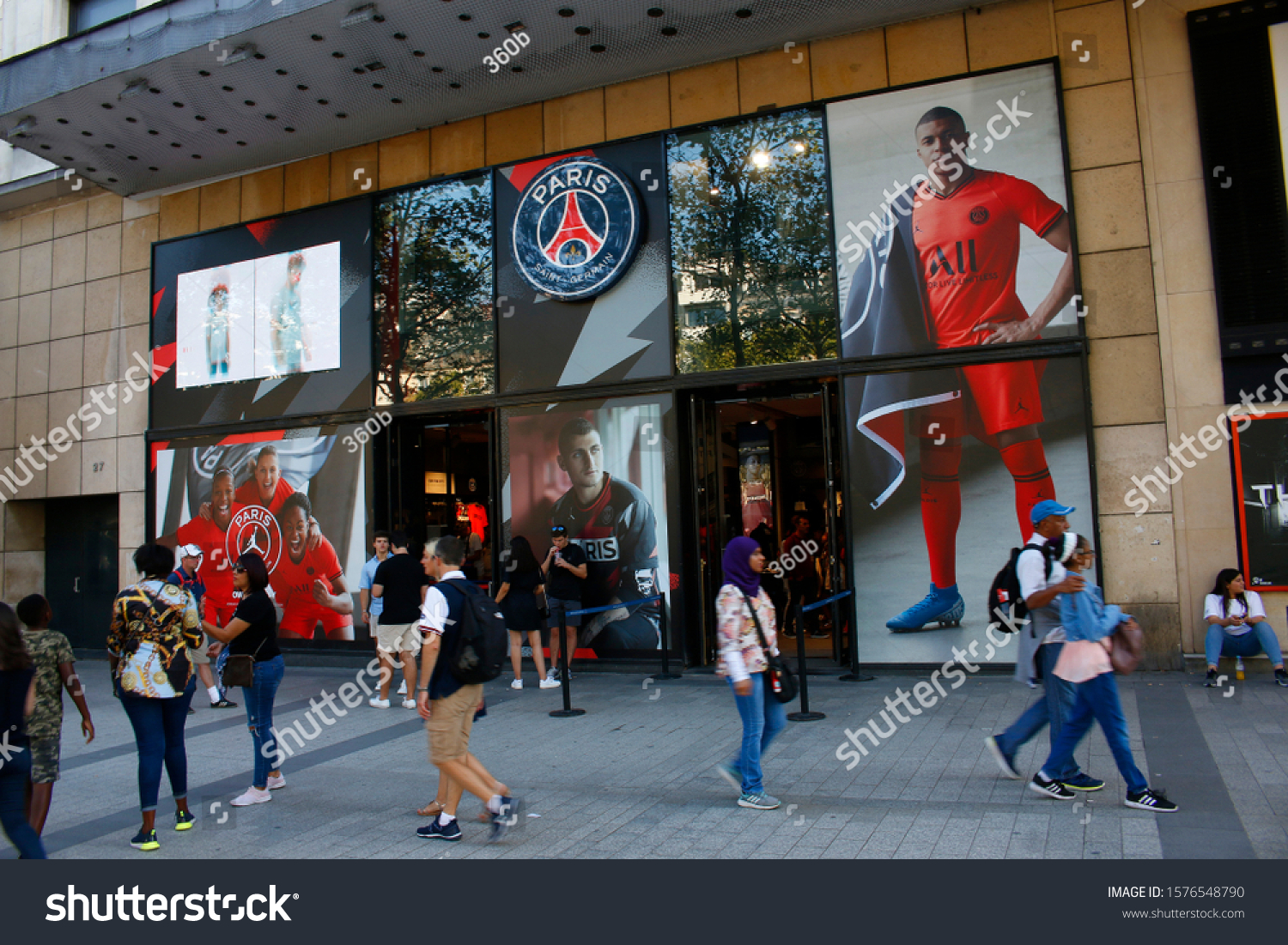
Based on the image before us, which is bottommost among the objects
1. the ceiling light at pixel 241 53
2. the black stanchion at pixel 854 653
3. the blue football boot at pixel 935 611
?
the black stanchion at pixel 854 653

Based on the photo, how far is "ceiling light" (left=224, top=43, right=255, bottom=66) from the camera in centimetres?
1092

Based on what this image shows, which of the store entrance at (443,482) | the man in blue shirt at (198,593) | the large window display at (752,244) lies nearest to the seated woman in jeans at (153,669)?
the man in blue shirt at (198,593)

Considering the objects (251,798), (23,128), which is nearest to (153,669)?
(251,798)

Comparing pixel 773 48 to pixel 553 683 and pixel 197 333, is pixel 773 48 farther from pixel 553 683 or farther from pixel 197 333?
pixel 197 333

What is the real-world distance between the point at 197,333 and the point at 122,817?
1043cm

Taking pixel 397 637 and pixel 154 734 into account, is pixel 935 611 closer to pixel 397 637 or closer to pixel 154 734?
pixel 397 637

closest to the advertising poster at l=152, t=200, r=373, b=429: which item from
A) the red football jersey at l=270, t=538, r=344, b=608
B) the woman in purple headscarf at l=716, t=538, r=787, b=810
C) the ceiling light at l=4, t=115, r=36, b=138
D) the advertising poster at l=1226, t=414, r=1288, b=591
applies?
the red football jersey at l=270, t=538, r=344, b=608

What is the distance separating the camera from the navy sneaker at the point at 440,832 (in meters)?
5.20

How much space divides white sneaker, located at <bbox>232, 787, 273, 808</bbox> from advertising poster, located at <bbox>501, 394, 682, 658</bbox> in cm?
539

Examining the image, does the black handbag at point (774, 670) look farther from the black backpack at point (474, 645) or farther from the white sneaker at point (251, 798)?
the white sneaker at point (251, 798)

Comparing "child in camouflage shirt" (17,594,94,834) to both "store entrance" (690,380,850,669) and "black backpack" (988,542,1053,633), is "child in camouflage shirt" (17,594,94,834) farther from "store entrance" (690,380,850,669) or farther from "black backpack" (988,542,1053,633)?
"store entrance" (690,380,850,669)

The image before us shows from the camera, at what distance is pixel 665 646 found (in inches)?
412

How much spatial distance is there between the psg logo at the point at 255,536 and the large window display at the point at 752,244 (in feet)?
22.4
